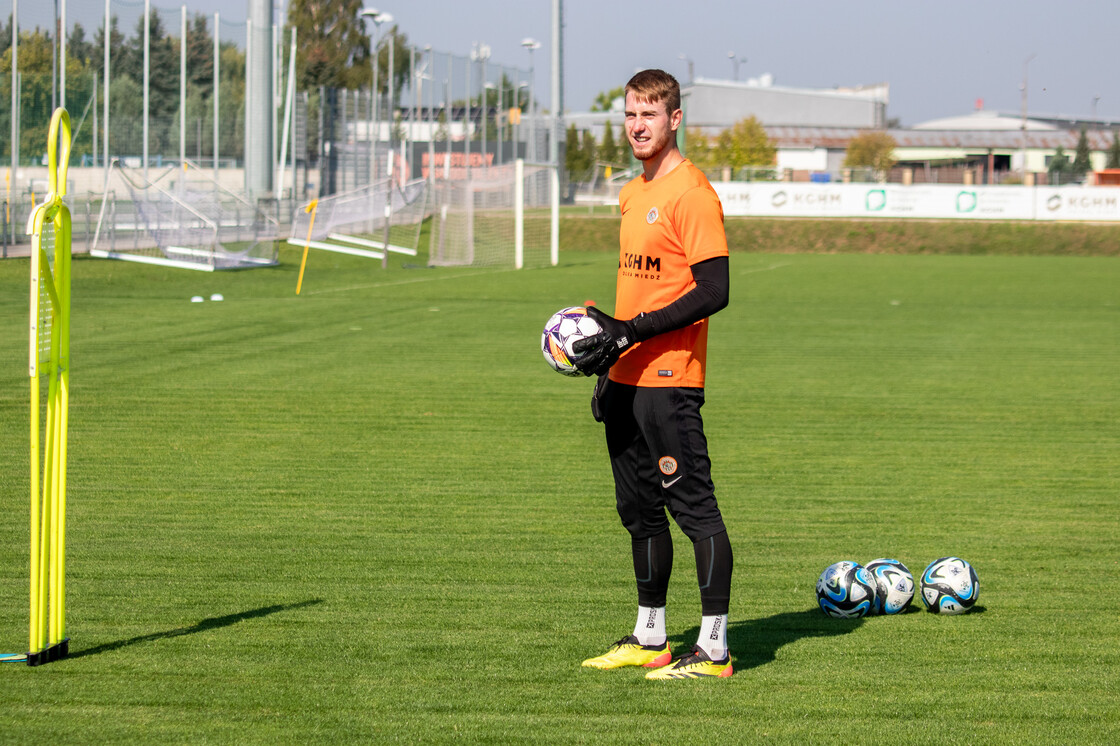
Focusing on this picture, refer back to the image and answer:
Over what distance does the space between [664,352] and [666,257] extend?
312mm

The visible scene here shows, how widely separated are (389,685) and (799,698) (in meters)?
1.33

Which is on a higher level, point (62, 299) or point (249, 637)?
point (62, 299)

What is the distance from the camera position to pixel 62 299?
4023 mm

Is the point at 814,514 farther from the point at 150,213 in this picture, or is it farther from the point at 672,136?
the point at 150,213

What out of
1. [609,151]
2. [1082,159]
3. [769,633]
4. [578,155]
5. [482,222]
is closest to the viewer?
[769,633]

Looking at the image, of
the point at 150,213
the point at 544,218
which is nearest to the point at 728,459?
the point at 150,213

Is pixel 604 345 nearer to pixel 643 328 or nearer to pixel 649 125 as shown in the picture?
pixel 643 328

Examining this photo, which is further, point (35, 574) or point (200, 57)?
point (200, 57)

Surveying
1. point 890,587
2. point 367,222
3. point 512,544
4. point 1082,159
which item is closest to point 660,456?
point 890,587

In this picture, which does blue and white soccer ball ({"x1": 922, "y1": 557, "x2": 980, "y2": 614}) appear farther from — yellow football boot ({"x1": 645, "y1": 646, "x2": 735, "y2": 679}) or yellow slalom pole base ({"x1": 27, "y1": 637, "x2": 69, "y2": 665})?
yellow slalom pole base ({"x1": 27, "y1": 637, "x2": 69, "y2": 665})

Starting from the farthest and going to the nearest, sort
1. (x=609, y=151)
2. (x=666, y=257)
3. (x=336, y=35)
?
1. (x=609, y=151)
2. (x=336, y=35)
3. (x=666, y=257)

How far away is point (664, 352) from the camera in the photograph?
13.2ft

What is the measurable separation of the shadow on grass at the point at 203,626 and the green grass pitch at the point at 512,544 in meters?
0.02

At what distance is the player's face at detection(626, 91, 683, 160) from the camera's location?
3.95m
